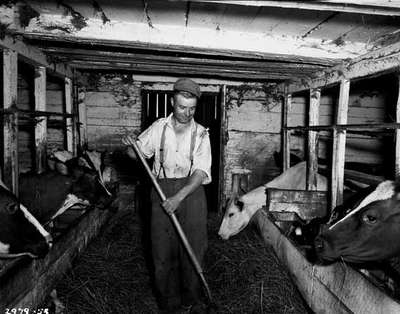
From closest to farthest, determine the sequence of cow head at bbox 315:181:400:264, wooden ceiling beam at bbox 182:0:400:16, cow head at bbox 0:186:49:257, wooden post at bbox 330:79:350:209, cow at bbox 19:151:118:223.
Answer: wooden ceiling beam at bbox 182:0:400:16, cow head at bbox 315:181:400:264, cow head at bbox 0:186:49:257, wooden post at bbox 330:79:350:209, cow at bbox 19:151:118:223

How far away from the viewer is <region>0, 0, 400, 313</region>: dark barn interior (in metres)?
2.79

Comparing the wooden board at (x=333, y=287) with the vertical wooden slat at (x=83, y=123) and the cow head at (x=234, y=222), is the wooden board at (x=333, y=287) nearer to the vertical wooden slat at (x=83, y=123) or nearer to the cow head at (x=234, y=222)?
the cow head at (x=234, y=222)

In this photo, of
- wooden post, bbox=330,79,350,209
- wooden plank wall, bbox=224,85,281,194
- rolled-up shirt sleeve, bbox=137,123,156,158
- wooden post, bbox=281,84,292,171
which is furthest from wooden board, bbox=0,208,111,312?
wooden post, bbox=281,84,292,171

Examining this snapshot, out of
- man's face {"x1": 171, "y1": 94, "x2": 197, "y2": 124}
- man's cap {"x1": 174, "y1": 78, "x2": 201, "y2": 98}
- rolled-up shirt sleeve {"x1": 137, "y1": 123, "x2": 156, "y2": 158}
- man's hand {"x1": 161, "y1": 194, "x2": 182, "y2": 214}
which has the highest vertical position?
man's cap {"x1": 174, "y1": 78, "x2": 201, "y2": 98}

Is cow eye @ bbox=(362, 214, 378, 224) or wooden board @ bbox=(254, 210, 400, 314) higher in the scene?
cow eye @ bbox=(362, 214, 378, 224)

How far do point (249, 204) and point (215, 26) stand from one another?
316cm

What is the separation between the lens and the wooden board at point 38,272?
7.85 feet

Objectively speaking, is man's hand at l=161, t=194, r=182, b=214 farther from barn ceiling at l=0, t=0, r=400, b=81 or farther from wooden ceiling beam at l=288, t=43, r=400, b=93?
wooden ceiling beam at l=288, t=43, r=400, b=93

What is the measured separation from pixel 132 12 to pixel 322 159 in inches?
208

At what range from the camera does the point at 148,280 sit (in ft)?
13.0

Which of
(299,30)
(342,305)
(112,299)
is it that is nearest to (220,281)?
(112,299)

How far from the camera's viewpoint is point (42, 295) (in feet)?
9.84

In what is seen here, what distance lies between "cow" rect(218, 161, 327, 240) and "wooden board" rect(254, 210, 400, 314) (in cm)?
113

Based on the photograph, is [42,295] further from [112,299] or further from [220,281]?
[220,281]
